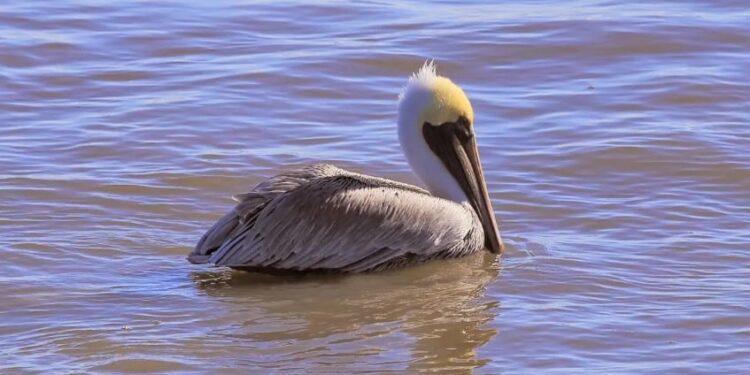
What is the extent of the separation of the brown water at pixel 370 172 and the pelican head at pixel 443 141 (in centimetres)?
26

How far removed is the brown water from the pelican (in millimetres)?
105

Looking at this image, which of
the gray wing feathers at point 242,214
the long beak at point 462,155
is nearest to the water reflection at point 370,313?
the gray wing feathers at point 242,214

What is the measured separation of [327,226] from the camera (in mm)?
6617

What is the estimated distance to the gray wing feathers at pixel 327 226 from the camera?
21.5ft

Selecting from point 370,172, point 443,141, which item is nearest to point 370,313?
point 443,141

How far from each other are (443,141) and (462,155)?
0.10 m

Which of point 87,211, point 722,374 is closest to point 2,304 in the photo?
point 87,211

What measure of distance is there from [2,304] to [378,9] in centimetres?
607

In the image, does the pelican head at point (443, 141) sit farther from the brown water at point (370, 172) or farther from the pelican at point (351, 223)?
the brown water at point (370, 172)

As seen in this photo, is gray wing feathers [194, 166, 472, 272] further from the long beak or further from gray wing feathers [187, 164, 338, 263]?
the long beak

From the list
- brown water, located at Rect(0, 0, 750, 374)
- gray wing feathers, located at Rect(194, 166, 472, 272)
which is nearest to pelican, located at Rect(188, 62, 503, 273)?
gray wing feathers, located at Rect(194, 166, 472, 272)

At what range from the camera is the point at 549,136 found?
8.70 metres

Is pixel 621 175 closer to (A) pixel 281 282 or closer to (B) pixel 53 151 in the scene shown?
(A) pixel 281 282

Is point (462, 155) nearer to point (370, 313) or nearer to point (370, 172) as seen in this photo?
point (370, 172)
